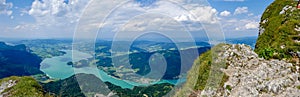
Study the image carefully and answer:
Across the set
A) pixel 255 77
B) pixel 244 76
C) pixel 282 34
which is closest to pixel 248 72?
pixel 244 76

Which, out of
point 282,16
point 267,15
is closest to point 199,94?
point 282,16

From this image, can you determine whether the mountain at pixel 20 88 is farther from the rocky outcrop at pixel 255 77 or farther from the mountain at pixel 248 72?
the rocky outcrop at pixel 255 77

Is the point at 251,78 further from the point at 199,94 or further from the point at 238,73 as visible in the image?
the point at 199,94

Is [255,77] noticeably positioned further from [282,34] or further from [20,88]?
[20,88]

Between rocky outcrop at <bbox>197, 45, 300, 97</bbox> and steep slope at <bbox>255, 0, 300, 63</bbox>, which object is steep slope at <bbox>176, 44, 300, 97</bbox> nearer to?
rocky outcrop at <bbox>197, 45, 300, 97</bbox>

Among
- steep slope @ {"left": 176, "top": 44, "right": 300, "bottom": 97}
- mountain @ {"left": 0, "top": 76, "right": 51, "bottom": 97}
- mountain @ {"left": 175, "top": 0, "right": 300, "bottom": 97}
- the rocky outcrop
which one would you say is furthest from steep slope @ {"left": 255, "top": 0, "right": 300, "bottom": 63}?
mountain @ {"left": 0, "top": 76, "right": 51, "bottom": 97}

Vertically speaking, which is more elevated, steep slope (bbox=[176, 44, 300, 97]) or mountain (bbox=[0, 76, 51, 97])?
steep slope (bbox=[176, 44, 300, 97])
